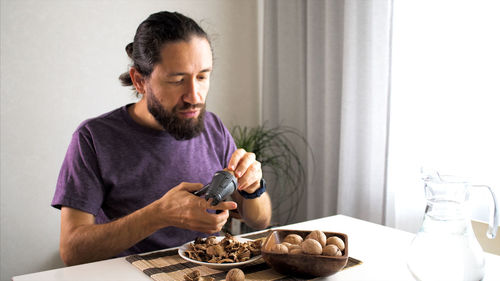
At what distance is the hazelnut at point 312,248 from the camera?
1.00 meters

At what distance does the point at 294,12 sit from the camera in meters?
3.09

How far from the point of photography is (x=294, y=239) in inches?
43.6

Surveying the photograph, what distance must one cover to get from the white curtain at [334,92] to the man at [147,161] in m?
1.12

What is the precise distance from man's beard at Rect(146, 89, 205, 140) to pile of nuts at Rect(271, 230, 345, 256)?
0.57 metres

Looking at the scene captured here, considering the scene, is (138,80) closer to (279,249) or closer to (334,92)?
(279,249)

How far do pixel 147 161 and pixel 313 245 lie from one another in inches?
29.3

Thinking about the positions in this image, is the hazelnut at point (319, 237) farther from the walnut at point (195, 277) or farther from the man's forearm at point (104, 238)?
the man's forearm at point (104, 238)

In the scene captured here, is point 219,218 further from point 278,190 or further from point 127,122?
point 278,190

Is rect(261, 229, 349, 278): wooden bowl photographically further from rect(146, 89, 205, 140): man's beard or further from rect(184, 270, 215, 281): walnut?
rect(146, 89, 205, 140): man's beard

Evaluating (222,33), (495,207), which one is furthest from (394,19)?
(495,207)

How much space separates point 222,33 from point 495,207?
2.66 meters

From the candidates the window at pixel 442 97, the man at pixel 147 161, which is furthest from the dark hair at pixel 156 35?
the window at pixel 442 97

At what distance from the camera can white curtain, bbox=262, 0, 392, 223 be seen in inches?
98.7

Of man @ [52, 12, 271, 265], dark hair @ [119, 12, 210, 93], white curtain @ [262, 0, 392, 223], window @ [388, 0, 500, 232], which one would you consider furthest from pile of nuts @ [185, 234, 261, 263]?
white curtain @ [262, 0, 392, 223]
